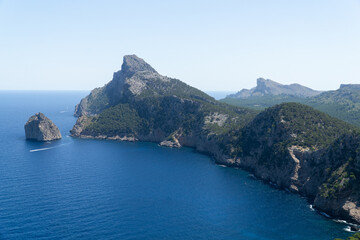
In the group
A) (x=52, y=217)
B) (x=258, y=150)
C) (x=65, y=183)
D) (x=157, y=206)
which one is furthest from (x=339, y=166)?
(x=65, y=183)

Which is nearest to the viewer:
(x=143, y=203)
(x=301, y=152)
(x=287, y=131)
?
(x=143, y=203)

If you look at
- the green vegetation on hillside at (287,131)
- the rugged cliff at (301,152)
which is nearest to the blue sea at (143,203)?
the rugged cliff at (301,152)

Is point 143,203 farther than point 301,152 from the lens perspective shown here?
No

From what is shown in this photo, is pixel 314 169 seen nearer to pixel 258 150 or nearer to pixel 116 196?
pixel 258 150

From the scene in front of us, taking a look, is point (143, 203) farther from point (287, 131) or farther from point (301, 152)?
point (287, 131)

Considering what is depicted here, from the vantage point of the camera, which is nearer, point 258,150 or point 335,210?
point 335,210

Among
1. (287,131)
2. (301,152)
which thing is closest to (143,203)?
(301,152)

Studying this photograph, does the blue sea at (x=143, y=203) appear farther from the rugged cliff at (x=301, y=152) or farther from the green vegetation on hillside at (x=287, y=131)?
→ the green vegetation on hillside at (x=287, y=131)

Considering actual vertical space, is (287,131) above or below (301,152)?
above
